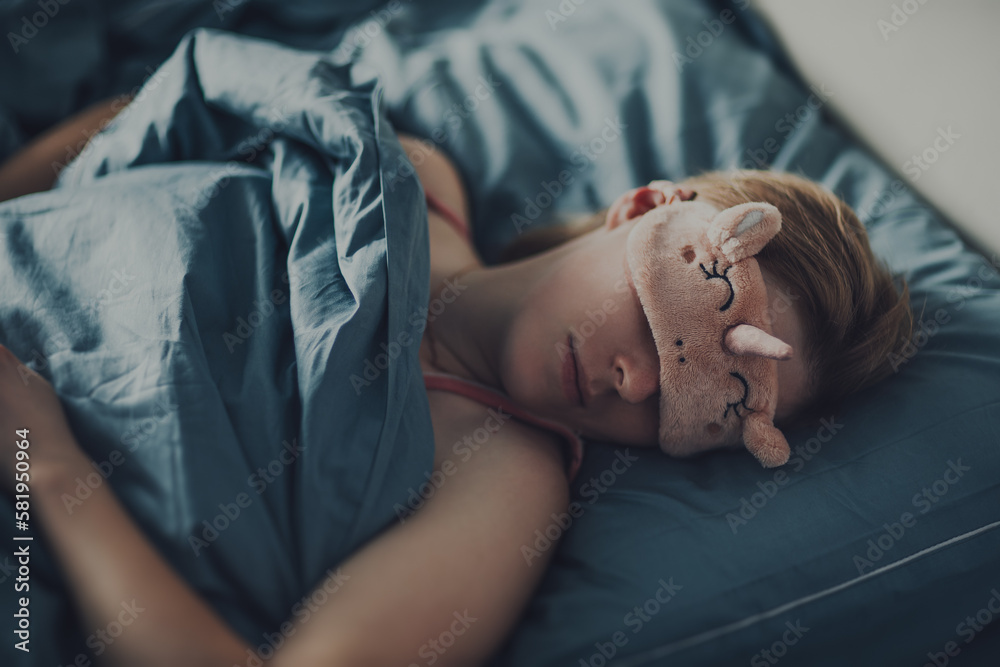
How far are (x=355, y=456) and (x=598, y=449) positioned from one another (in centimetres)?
35

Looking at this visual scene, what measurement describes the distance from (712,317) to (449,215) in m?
0.51

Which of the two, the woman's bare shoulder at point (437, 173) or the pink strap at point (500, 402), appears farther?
the woman's bare shoulder at point (437, 173)

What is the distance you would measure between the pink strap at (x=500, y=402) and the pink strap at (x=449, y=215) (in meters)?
0.29

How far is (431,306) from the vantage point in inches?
41.0

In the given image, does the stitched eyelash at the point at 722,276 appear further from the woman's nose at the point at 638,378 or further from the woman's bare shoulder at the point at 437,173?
the woman's bare shoulder at the point at 437,173

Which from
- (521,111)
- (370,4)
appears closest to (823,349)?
(521,111)

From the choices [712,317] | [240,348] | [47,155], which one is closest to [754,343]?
[712,317]

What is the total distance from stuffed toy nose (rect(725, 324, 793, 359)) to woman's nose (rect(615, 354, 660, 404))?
0.29 ft

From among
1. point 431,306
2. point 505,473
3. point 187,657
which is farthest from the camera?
point 431,306

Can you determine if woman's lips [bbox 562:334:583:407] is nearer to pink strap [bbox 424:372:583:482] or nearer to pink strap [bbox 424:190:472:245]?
pink strap [bbox 424:372:583:482]

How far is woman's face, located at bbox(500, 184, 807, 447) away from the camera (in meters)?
0.80

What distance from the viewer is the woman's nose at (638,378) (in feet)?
2.60

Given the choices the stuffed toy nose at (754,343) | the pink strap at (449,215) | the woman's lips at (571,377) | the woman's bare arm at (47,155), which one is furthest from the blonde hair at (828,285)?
the woman's bare arm at (47,155)

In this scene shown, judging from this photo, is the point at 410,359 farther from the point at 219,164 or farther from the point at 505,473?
the point at 219,164
